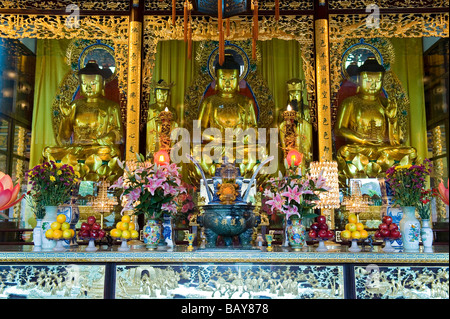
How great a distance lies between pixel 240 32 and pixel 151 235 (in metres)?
3.04

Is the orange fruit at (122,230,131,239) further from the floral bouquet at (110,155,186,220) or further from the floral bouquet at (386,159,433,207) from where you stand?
the floral bouquet at (386,159,433,207)

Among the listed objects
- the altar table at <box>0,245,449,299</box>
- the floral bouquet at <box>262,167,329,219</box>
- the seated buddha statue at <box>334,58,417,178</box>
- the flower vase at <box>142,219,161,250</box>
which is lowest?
the altar table at <box>0,245,449,299</box>

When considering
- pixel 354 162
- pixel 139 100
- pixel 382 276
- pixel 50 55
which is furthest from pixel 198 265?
pixel 50 55

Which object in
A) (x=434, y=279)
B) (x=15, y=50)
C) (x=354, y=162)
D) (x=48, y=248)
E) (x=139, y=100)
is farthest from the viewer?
(x=15, y=50)

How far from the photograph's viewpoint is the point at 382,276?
7.76ft

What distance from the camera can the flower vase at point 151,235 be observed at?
269 cm

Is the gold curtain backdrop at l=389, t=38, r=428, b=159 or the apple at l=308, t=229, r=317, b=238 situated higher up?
the gold curtain backdrop at l=389, t=38, r=428, b=159

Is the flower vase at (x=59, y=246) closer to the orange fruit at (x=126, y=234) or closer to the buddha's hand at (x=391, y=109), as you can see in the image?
the orange fruit at (x=126, y=234)

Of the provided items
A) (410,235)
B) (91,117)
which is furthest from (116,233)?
(91,117)

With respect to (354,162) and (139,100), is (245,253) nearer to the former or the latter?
(139,100)

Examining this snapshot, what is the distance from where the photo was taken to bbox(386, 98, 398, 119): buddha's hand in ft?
18.8

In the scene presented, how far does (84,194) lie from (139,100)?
1164 millimetres

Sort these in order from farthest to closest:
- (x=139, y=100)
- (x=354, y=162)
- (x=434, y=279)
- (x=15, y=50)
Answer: (x=15, y=50), (x=354, y=162), (x=139, y=100), (x=434, y=279)

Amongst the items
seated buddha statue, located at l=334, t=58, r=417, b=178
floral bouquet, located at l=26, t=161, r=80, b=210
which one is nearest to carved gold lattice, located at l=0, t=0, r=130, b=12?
floral bouquet, located at l=26, t=161, r=80, b=210
